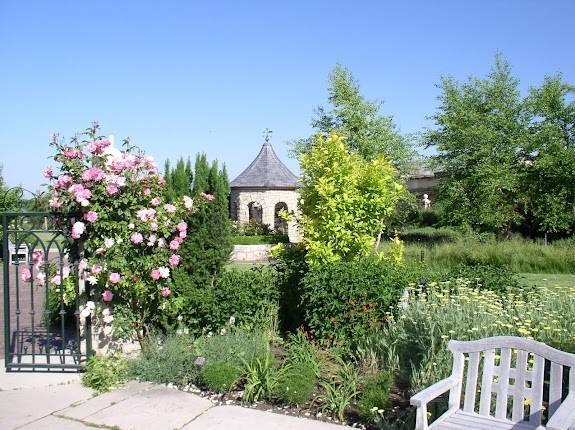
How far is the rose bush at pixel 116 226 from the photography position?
5219 mm

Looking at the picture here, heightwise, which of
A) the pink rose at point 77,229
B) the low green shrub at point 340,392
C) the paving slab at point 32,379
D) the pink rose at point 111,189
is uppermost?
the pink rose at point 111,189

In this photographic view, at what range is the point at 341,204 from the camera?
650 centimetres

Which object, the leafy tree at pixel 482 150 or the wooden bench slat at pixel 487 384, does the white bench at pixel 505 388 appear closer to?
the wooden bench slat at pixel 487 384

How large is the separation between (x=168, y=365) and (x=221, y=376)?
2.49ft

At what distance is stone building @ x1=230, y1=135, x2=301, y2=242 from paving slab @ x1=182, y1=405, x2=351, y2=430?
21249mm

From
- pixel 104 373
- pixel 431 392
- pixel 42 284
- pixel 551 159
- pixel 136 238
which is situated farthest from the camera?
pixel 551 159

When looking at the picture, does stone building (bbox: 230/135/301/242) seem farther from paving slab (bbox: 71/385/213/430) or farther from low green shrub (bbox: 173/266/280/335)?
paving slab (bbox: 71/385/213/430)

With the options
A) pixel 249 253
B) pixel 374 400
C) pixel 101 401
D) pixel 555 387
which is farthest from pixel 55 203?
pixel 249 253

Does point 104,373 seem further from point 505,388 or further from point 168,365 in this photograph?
point 505,388

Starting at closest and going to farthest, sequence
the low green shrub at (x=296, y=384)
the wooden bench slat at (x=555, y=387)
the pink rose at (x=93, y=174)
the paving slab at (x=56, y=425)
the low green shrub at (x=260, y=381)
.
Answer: the wooden bench slat at (x=555, y=387), the paving slab at (x=56, y=425), the low green shrub at (x=296, y=384), the low green shrub at (x=260, y=381), the pink rose at (x=93, y=174)

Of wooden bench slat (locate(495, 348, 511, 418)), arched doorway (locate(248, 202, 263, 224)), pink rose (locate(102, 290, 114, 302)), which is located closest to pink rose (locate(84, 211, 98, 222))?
pink rose (locate(102, 290, 114, 302))

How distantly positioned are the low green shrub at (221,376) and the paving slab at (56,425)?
1015mm

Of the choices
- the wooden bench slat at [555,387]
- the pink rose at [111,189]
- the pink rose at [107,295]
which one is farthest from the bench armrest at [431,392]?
the pink rose at [111,189]

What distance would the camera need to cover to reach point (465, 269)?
7398mm
